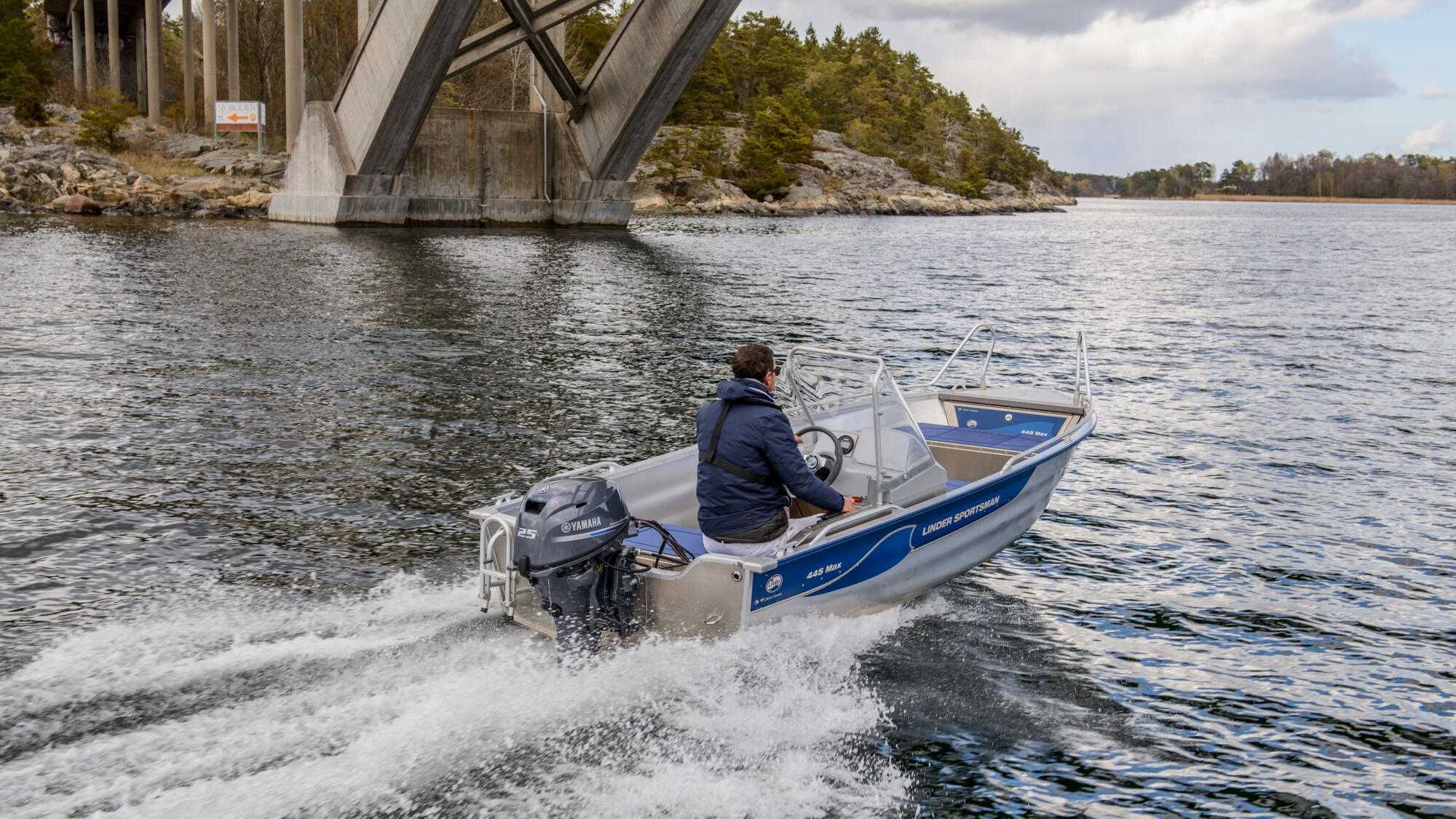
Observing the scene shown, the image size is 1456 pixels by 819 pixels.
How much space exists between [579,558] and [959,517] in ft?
10.1

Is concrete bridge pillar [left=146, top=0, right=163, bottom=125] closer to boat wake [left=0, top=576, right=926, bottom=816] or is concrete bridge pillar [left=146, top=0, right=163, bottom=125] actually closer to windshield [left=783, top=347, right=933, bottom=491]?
windshield [left=783, top=347, right=933, bottom=491]

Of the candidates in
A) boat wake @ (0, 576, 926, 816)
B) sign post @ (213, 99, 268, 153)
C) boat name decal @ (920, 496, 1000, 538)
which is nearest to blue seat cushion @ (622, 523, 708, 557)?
boat wake @ (0, 576, 926, 816)

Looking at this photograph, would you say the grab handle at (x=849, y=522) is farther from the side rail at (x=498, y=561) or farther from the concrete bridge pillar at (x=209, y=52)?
the concrete bridge pillar at (x=209, y=52)

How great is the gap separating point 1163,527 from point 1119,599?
6.80ft

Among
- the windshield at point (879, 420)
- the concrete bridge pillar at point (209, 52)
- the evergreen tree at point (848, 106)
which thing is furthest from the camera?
the evergreen tree at point (848, 106)

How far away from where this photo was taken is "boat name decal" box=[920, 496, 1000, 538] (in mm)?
8164

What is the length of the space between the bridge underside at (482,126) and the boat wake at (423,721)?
28907mm

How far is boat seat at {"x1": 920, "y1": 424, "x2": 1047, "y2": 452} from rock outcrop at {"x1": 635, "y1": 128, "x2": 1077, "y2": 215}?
61074 mm

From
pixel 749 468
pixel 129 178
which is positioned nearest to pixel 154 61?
pixel 129 178

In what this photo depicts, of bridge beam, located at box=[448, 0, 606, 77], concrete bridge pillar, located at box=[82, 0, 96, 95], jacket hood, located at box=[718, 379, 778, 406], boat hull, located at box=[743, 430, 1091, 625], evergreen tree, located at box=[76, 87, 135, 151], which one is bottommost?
boat hull, located at box=[743, 430, 1091, 625]

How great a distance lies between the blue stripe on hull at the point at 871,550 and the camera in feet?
23.0

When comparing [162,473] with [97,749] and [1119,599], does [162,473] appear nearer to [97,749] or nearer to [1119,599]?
[97,749]

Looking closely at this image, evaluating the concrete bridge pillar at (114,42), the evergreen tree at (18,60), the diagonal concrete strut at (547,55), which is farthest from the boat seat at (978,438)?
the concrete bridge pillar at (114,42)

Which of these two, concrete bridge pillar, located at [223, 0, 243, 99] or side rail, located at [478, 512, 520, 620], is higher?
concrete bridge pillar, located at [223, 0, 243, 99]
